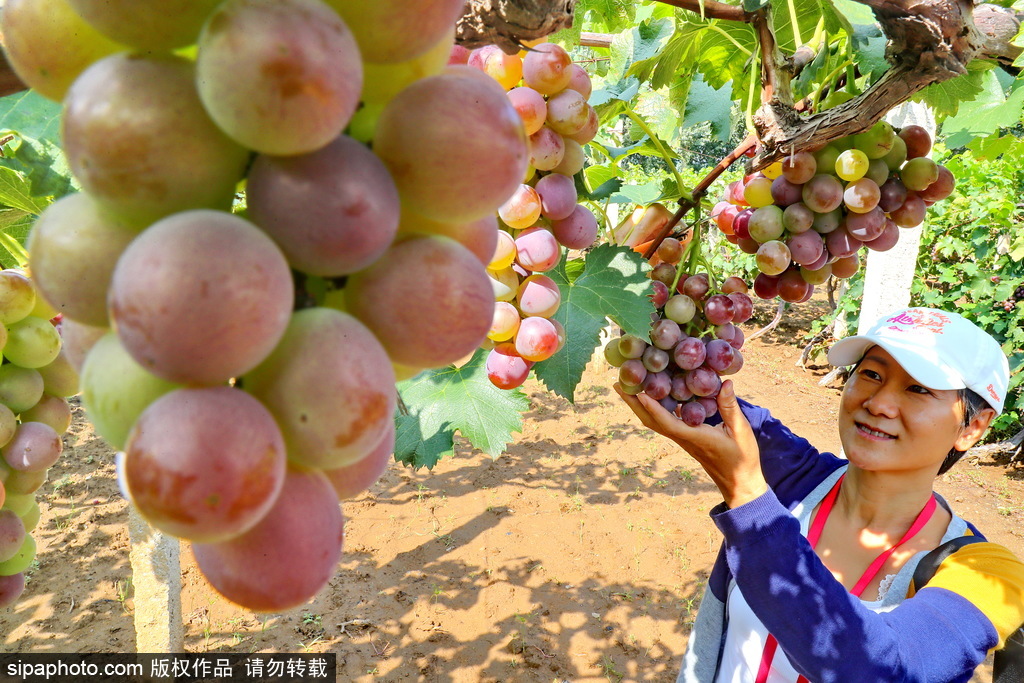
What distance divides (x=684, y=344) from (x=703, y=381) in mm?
97

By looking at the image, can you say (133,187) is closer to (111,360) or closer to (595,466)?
(111,360)

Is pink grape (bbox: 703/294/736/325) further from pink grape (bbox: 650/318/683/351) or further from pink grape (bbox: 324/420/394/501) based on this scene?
pink grape (bbox: 324/420/394/501)

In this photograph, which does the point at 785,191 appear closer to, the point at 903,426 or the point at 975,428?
the point at 903,426

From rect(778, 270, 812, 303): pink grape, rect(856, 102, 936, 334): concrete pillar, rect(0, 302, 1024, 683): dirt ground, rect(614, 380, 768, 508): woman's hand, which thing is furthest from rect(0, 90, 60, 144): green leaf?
rect(856, 102, 936, 334): concrete pillar

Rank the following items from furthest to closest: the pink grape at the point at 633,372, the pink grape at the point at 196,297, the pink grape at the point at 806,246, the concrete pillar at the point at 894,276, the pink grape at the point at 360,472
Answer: the concrete pillar at the point at 894,276 → the pink grape at the point at 633,372 → the pink grape at the point at 806,246 → the pink grape at the point at 360,472 → the pink grape at the point at 196,297

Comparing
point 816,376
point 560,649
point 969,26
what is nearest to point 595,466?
point 560,649

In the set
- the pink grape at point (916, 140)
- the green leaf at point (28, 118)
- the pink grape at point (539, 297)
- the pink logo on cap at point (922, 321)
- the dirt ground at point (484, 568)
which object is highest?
the pink grape at point (916, 140)

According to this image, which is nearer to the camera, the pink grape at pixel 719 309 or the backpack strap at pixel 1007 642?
the pink grape at pixel 719 309

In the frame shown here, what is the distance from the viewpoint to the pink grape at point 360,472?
1.60 feet

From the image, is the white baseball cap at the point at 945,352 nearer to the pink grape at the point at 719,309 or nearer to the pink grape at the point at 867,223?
the pink grape at the point at 867,223

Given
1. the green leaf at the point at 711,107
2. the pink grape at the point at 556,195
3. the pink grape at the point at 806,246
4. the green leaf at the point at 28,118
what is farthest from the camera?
the green leaf at the point at 711,107

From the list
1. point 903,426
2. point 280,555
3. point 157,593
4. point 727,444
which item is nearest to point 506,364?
point 727,444

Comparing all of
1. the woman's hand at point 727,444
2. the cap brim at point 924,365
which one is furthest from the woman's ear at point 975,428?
the woman's hand at point 727,444

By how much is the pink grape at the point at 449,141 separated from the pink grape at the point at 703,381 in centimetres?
114
